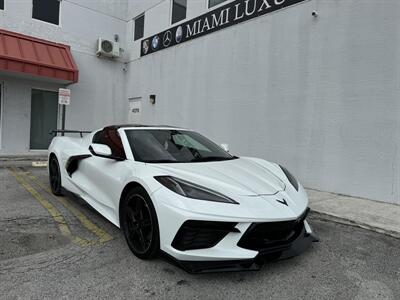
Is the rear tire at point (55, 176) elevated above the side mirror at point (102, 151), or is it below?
below

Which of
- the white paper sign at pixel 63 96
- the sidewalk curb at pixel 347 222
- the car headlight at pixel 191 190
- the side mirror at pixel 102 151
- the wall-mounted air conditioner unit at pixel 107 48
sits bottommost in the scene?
the sidewalk curb at pixel 347 222

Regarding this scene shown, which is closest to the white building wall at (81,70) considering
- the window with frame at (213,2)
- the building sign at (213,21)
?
the building sign at (213,21)

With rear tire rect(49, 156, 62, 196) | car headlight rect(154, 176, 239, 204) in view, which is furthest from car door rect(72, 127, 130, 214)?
rear tire rect(49, 156, 62, 196)

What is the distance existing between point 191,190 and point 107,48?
1214 centimetres

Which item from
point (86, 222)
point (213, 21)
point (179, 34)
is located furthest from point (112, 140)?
point (179, 34)

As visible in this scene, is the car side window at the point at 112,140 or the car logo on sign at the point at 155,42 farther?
the car logo on sign at the point at 155,42

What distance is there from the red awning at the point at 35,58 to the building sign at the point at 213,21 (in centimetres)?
312

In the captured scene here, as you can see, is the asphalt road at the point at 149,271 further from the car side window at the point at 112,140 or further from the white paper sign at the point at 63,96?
the white paper sign at the point at 63,96

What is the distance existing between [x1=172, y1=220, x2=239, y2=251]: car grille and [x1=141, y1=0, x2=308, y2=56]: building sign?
6.60 metres

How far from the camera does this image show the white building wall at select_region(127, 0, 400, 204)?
19.9ft

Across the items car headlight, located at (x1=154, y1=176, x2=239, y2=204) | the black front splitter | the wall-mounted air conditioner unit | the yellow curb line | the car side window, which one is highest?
the wall-mounted air conditioner unit

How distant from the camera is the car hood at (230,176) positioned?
296 centimetres

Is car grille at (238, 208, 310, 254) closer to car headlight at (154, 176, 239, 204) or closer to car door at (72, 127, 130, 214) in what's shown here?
car headlight at (154, 176, 239, 204)

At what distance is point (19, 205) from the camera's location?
4.97 m
